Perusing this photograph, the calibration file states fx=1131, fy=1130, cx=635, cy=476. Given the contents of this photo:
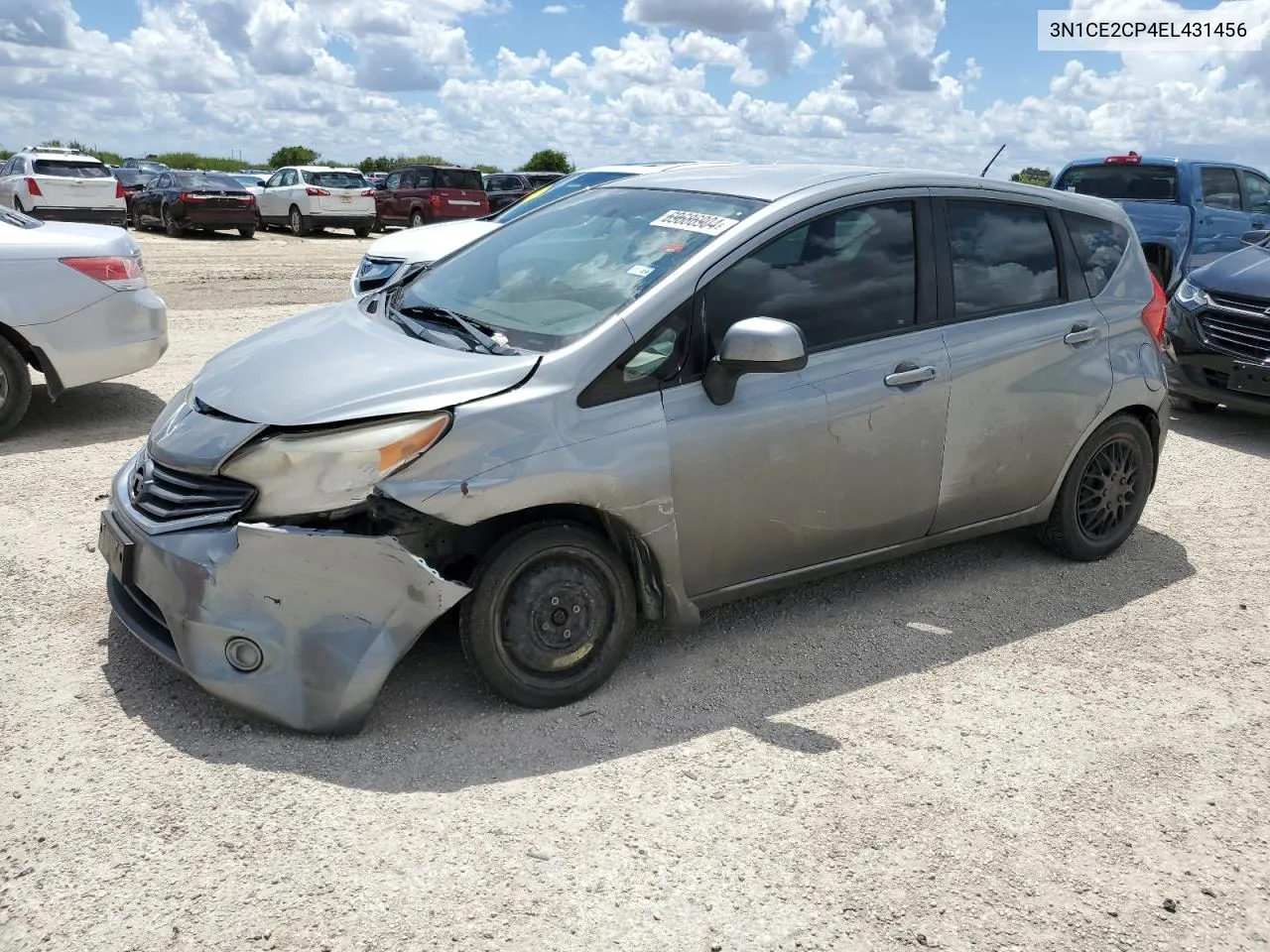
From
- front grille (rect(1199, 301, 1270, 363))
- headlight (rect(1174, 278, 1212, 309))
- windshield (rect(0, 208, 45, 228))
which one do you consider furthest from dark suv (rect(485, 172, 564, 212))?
front grille (rect(1199, 301, 1270, 363))

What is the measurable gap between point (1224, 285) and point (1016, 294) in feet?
14.4

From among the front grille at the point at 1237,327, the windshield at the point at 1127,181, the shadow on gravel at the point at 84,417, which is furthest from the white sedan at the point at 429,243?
the windshield at the point at 1127,181

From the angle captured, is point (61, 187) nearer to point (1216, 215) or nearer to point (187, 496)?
point (1216, 215)

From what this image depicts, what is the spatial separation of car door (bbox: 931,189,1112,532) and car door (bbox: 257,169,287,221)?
25.1 meters

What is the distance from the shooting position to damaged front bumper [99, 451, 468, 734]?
3.30 meters

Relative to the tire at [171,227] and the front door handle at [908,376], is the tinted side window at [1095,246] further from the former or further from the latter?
the tire at [171,227]

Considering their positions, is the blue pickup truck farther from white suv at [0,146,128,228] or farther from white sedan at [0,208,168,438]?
white suv at [0,146,128,228]

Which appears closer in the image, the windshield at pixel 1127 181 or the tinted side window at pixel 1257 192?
the windshield at pixel 1127 181

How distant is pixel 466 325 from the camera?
13.0ft

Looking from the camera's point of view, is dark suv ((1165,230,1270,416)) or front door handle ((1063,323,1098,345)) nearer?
front door handle ((1063,323,1098,345))

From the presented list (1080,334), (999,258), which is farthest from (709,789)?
(1080,334)

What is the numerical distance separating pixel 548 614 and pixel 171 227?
23.7m

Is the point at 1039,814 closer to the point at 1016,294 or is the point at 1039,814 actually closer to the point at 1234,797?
the point at 1234,797

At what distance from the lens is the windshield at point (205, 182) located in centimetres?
2398
